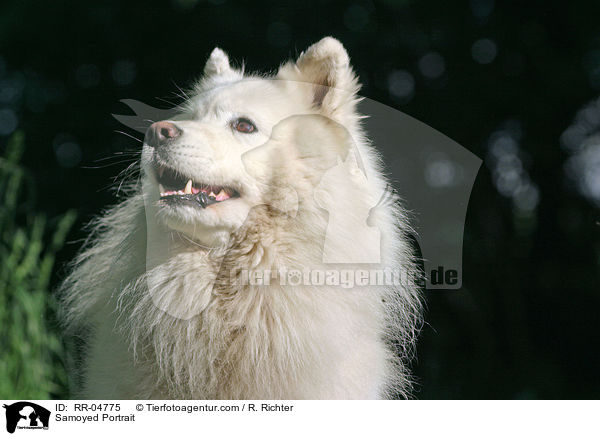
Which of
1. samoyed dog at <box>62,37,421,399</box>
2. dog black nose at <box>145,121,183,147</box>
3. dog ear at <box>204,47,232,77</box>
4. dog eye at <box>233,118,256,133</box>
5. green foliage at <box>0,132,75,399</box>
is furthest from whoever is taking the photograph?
green foliage at <box>0,132,75,399</box>

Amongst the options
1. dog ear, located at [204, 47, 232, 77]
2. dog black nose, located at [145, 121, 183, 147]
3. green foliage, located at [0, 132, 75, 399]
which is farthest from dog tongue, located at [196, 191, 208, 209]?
green foliage, located at [0, 132, 75, 399]

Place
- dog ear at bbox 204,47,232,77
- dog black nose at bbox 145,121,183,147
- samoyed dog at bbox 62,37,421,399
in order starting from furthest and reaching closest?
dog ear at bbox 204,47,232,77 < samoyed dog at bbox 62,37,421,399 < dog black nose at bbox 145,121,183,147

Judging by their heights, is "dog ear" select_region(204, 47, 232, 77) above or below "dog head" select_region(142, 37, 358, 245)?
above

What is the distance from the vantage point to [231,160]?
6.68 feet

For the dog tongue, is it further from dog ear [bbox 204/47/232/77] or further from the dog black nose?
dog ear [bbox 204/47/232/77]

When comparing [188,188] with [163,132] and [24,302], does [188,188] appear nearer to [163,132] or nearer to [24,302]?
[163,132]

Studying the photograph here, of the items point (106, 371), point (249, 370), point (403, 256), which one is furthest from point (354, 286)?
point (106, 371)

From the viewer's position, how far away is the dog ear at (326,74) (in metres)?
2.14

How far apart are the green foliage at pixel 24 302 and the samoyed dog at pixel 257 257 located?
0.86 meters

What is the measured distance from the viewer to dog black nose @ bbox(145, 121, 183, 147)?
193cm
